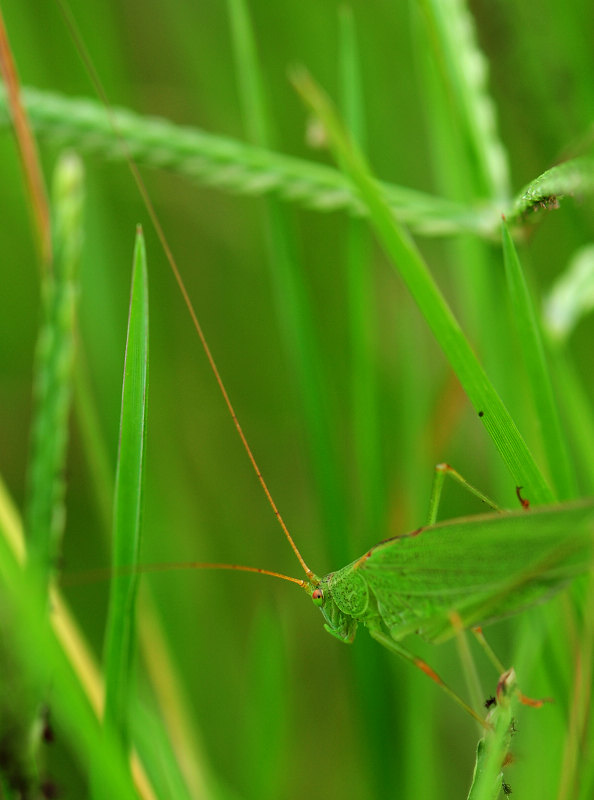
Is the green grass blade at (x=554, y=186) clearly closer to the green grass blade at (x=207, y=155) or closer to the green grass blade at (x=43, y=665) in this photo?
the green grass blade at (x=207, y=155)

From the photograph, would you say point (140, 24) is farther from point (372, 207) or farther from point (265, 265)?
point (372, 207)

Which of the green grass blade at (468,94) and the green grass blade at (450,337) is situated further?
the green grass blade at (468,94)

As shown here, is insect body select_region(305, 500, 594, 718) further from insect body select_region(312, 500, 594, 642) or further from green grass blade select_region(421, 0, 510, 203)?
green grass blade select_region(421, 0, 510, 203)

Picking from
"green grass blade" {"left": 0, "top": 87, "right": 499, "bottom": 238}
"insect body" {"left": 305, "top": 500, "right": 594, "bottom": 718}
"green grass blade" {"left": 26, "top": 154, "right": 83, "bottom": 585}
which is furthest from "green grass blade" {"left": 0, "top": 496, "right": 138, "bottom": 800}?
"green grass blade" {"left": 0, "top": 87, "right": 499, "bottom": 238}

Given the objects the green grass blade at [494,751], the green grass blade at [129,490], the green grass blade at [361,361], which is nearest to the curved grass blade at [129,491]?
the green grass blade at [129,490]

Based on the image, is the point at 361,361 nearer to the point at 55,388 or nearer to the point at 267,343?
the point at 55,388

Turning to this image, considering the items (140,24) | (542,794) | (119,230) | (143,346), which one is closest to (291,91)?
(140,24)

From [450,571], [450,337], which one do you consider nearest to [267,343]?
[450,571]
